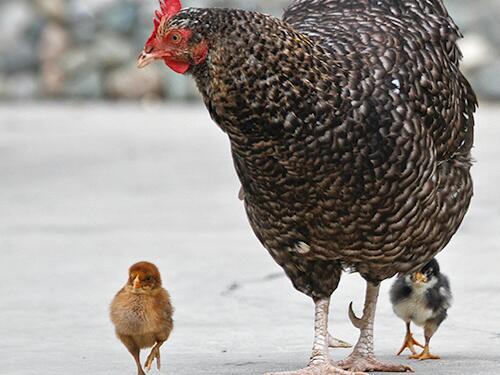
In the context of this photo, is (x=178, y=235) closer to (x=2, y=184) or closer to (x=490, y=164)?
(x=2, y=184)

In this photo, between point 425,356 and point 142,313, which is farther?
point 425,356

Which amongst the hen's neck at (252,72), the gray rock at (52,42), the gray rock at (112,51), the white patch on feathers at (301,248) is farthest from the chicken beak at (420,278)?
the gray rock at (52,42)

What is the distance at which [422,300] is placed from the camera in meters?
6.39

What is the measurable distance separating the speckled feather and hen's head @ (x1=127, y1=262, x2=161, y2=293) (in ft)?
1.62

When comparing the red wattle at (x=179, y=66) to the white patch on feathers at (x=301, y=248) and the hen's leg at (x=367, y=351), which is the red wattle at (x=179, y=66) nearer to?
the white patch on feathers at (x=301, y=248)

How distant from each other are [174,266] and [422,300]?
2.50m

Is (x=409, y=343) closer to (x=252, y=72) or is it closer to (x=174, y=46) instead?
(x=252, y=72)

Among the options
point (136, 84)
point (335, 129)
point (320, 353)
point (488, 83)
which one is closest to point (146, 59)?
point (335, 129)

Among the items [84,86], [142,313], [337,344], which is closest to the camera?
[142,313]

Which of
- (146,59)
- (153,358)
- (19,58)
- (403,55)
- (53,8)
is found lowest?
(19,58)

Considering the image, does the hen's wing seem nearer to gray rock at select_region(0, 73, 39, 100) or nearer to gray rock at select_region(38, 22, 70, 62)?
gray rock at select_region(0, 73, 39, 100)

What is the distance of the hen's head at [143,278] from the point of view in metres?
5.70

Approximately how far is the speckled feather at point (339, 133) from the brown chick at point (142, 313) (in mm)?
510

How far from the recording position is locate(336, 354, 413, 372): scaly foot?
19.3 feet
